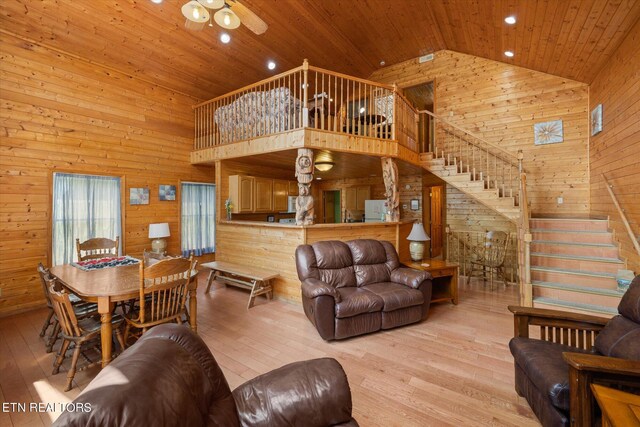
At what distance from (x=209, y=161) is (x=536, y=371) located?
5999mm

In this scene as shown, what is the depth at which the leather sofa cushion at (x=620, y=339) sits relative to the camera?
161 cm

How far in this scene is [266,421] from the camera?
4.10 feet

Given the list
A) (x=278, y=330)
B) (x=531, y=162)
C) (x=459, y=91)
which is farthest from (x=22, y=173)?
(x=531, y=162)

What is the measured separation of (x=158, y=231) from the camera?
212 inches

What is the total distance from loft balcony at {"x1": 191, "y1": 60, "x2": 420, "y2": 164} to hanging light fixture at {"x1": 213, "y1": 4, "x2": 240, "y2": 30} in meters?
1.42

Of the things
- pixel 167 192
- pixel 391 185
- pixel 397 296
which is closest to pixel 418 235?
pixel 391 185

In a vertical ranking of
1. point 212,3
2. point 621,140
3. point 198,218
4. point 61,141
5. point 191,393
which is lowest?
point 191,393

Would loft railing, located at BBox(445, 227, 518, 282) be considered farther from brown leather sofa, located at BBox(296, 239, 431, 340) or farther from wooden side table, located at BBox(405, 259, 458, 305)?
brown leather sofa, located at BBox(296, 239, 431, 340)

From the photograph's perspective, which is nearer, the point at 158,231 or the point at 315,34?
the point at 158,231

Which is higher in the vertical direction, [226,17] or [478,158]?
[226,17]

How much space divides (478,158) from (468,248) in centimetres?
212

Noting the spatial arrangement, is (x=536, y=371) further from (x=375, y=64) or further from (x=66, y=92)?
(x=375, y=64)

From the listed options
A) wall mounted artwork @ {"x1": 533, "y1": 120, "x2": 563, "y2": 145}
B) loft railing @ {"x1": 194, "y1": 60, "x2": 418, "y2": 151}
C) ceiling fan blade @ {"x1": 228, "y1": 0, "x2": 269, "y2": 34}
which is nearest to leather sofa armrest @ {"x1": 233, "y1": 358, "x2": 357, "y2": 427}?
ceiling fan blade @ {"x1": 228, "y1": 0, "x2": 269, "y2": 34}

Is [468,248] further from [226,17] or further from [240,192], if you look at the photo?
[226,17]
